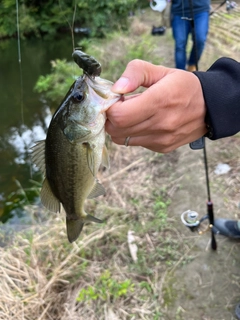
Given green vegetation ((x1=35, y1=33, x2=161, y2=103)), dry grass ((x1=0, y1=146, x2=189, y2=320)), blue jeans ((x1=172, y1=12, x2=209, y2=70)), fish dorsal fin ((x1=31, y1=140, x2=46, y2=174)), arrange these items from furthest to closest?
green vegetation ((x1=35, y1=33, x2=161, y2=103)) < blue jeans ((x1=172, y1=12, x2=209, y2=70)) < dry grass ((x1=0, y1=146, x2=189, y2=320)) < fish dorsal fin ((x1=31, y1=140, x2=46, y2=174))

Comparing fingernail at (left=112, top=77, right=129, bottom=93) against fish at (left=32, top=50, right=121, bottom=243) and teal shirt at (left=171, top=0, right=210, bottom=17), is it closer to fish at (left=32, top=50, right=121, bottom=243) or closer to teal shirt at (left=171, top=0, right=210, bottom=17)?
fish at (left=32, top=50, right=121, bottom=243)

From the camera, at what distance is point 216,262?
8.02 ft

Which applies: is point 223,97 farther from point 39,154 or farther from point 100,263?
point 100,263

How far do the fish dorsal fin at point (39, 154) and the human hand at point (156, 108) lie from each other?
14.1 inches

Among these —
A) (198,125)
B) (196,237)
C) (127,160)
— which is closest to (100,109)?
(198,125)

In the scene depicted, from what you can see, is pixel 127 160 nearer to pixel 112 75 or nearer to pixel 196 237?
pixel 196 237

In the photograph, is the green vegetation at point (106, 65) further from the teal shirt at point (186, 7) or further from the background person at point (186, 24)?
the teal shirt at point (186, 7)

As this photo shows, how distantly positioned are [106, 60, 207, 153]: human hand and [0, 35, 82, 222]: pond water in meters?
3.42

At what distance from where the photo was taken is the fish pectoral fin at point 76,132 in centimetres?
125

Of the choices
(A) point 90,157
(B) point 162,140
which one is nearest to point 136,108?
(B) point 162,140

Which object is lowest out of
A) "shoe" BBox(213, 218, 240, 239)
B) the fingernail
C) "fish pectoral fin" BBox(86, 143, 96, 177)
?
"shoe" BBox(213, 218, 240, 239)

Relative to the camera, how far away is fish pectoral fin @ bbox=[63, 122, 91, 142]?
49.3 inches

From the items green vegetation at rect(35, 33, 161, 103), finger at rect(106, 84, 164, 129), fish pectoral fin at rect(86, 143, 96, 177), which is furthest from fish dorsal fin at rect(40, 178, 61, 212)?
green vegetation at rect(35, 33, 161, 103)

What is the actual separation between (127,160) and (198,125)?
284 cm
